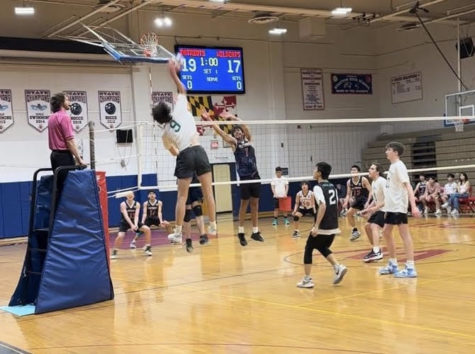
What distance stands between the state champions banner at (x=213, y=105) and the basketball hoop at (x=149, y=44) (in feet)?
7.83

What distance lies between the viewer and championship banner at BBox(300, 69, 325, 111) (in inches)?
912

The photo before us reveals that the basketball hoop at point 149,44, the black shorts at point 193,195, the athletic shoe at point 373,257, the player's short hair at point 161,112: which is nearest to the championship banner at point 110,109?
the basketball hoop at point 149,44

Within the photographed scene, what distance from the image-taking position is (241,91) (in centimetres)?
2145

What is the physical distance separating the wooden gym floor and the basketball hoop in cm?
756

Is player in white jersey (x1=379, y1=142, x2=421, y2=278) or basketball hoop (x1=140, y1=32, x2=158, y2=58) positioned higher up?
basketball hoop (x1=140, y1=32, x2=158, y2=58)

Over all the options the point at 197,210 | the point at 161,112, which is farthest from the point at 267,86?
the point at 161,112

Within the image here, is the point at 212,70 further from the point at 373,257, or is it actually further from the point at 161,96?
the point at 373,257

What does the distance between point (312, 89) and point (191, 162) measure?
1688 cm

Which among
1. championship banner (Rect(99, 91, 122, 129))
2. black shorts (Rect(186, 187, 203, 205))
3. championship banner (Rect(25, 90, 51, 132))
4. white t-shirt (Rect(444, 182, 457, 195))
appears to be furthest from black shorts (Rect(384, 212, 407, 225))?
championship banner (Rect(99, 91, 122, 129))

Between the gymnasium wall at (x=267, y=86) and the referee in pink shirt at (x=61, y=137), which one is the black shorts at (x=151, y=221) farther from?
the gymnasium wall at (x=267, y=86)

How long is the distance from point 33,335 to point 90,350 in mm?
958

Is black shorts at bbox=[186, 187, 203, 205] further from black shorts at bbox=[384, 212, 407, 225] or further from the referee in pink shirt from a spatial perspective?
black shorts at bbox=[384, 212, 407, 225]

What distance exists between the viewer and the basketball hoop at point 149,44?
1682 cm

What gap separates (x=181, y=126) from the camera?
6.91 metres
